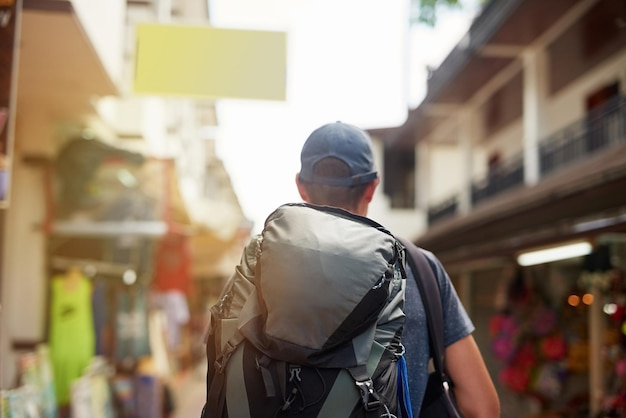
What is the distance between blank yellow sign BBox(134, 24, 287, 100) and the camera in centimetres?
443

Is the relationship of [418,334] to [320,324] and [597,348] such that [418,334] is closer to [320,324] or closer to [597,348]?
[320,324]

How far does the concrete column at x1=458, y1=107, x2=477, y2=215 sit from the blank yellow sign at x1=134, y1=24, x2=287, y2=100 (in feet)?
43.8

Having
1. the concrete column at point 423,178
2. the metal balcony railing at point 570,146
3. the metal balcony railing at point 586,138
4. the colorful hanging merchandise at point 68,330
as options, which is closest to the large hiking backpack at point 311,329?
the colorful hanging merchandise at point 68,330

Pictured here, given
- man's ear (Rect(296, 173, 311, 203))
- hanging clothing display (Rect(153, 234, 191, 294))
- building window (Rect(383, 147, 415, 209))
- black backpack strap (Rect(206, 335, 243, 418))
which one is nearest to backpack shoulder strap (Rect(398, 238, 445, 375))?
man's ear (Rect(296, 173, 311, 203))

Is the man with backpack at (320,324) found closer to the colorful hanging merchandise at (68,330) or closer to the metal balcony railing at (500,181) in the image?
the colorful hanging merchandise at (68,330)

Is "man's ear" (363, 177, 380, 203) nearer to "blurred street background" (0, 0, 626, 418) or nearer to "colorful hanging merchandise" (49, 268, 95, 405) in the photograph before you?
"blurred street background" (0, 0, 626, 418)

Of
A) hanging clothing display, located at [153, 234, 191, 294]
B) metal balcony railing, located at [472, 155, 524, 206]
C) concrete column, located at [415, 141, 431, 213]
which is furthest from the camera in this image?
concrete column, located at [415, 141, 431, 213]

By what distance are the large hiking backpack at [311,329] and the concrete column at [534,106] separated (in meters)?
11.7

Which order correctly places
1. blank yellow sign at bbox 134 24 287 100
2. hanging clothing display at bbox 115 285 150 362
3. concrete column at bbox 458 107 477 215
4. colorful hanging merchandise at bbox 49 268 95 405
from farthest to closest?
concrete column at bbox 458 107 477 215 < hanging clothing display at bbox 115 285 150 362 < colorful hanging merchandise at bbox 49 268 95 405 < blank yellow sign at bbox 134 24 287 100

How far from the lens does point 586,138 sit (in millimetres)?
11344

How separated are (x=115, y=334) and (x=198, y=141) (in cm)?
1500

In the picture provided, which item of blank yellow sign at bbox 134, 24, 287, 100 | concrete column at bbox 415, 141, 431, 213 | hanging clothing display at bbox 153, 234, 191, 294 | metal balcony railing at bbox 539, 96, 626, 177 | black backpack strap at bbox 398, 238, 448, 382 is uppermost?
concrete column at bbox 415, 141, 431, 213

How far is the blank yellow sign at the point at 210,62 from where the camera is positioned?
14.5 ft

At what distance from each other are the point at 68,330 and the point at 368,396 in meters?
5.53
